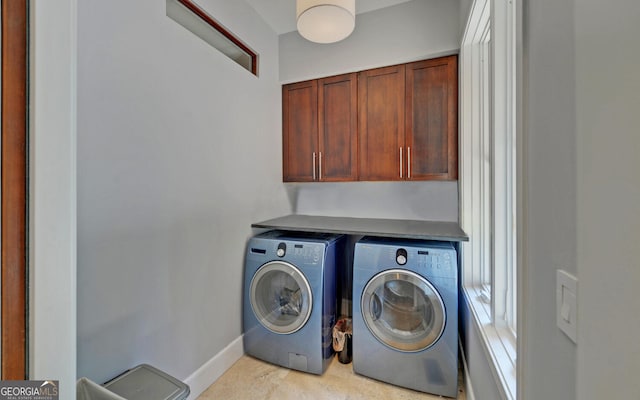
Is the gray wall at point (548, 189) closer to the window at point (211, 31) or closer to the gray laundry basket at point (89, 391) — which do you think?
the gray laundry basket at point (89, 391)

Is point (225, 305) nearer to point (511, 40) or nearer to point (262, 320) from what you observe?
point (262, 320)

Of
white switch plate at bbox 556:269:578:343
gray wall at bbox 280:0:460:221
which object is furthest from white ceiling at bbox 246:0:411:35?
white switch plate at bbox 556:269:578:343

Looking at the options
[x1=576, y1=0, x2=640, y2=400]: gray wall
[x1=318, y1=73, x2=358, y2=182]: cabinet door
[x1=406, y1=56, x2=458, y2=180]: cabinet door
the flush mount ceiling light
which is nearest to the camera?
[x1=576, y1=0, x2=640, y2=400]: gray wall

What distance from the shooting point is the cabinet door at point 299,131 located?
8.46 ft

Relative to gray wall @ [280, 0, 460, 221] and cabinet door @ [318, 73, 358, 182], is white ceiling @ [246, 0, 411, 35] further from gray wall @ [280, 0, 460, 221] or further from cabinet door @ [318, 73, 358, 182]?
cabinet door @ [318, 73, 358, 182]

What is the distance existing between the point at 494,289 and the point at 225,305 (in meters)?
1.72

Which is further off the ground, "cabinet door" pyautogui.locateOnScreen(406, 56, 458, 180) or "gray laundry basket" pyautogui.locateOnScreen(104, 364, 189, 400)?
"cabinet door" pyautogui.locateOnScreen(406, 56, 458, 180)

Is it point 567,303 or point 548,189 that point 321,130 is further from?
point 567,303

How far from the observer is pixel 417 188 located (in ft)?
8.18

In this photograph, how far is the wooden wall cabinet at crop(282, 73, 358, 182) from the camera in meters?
2.43

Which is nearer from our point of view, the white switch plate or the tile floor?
the white switch plate

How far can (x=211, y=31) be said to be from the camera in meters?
1.91

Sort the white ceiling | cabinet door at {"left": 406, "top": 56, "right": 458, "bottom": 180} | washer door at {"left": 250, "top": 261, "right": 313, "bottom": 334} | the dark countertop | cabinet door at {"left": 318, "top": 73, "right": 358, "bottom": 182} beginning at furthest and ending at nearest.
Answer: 1. cabinet door at {"left": 318, "top": 73, "right": 358, "bottom": 182}
2. the white ceiling
3. cabinet door at {"left": 406, "top": 56, "right": 458, "bottom": 180}
4. washer door at {"left": 250, "top": 261, "right": 313, "bottom": 334}
5. the dark countertop

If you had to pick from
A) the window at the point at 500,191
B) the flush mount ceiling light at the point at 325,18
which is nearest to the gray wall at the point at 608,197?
the window at the point at 500,191
